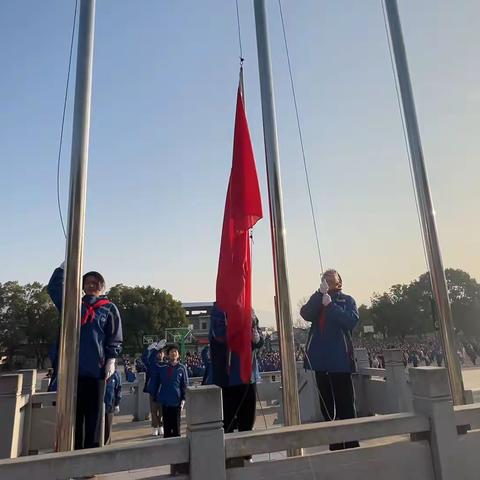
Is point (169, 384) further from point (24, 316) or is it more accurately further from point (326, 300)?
point (24, 316)

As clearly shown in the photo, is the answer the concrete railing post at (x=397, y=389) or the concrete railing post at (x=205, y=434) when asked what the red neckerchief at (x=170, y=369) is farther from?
the concrete railing post at (x=205, y=434)

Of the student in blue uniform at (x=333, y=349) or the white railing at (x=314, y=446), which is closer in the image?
the white railing at (x=314, y=446)

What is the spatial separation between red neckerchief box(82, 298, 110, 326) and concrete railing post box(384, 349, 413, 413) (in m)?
5.16

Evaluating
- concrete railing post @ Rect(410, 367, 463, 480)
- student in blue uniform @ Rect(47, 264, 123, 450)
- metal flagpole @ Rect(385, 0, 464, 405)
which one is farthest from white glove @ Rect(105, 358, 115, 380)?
metal flagpole @ Rect(385, 0, 464, 405)

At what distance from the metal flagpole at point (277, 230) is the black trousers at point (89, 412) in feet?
5.71

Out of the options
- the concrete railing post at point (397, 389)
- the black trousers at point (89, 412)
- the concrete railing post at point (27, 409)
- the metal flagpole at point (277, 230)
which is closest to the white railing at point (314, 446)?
the metal flagpole at point (277, 230)

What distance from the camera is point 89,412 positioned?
12.7 feet

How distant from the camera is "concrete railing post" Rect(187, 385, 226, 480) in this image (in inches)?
112

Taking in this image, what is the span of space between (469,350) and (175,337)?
24089 mm

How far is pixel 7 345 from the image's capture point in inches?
1844

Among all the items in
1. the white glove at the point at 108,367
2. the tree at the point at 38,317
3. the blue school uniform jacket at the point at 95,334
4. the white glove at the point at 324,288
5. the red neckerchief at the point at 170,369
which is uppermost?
the tree at the point at 38,317

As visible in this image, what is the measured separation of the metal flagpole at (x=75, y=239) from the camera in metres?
3.26

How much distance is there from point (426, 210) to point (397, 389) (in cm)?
386

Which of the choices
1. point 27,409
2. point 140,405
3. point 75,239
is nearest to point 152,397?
point 27,409
